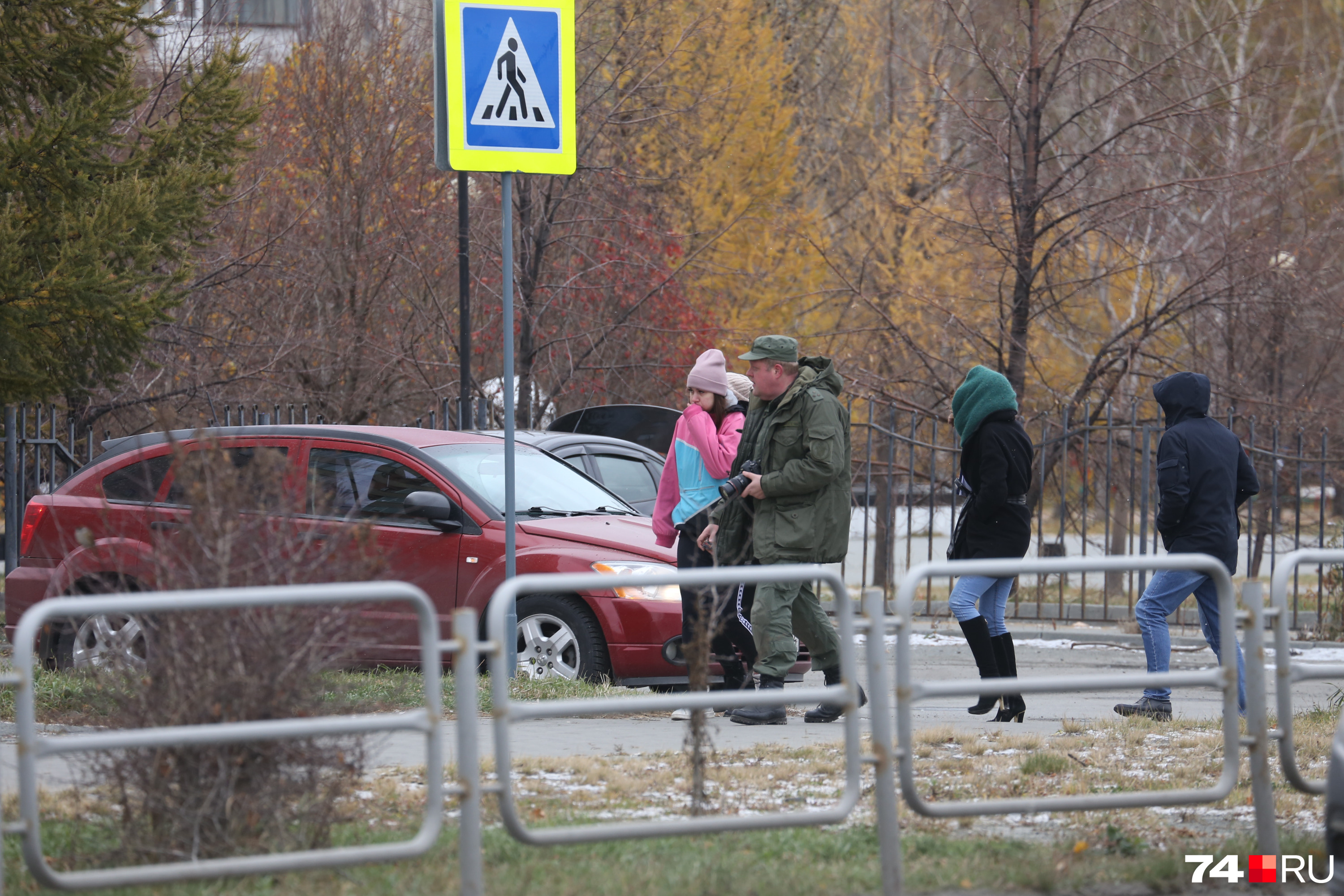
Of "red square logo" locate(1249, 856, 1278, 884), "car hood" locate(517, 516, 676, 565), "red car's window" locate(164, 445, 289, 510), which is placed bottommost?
"red square logo" locate(1249, 856, 1278, 884)

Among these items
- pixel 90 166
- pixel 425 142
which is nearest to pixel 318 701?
pixel 90 166

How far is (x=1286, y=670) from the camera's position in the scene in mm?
4555

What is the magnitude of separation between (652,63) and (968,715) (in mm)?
9849

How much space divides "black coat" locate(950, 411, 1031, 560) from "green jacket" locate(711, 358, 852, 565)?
0.74 m

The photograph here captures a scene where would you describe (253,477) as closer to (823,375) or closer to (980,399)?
(823,375)

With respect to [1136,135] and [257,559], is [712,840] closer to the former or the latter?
[257,559]

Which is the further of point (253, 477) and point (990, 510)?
point (990, 510)

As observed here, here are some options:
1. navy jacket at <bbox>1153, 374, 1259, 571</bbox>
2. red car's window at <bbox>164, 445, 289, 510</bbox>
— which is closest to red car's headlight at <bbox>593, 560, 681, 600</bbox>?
navy jacket at <bbox>1153, 374, 1259, 571</bbox>

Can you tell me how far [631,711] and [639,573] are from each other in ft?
13.8

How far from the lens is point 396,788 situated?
5.39 metres

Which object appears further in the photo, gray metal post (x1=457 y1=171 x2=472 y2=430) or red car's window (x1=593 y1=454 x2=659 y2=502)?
gray metal post (x1=457 y1=171 x2=472 y2=430)

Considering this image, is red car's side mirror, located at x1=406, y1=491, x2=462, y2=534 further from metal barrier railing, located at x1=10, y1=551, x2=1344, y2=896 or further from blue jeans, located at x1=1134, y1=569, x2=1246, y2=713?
metal barrier railing, located at x1=10, y1=551, x2=1344, y2=896

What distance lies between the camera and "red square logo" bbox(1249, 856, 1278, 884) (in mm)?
4352

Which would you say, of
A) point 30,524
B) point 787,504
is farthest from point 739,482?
point 30,524
